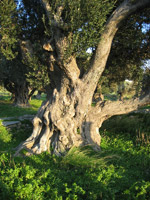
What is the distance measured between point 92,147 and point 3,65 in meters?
21.1

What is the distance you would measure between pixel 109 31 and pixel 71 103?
15.2 feet

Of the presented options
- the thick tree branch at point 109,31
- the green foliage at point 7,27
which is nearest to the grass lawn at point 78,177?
the thick tree branch at point 109,31

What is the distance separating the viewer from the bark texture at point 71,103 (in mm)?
8297

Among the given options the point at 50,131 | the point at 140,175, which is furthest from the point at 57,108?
the point at 140,175

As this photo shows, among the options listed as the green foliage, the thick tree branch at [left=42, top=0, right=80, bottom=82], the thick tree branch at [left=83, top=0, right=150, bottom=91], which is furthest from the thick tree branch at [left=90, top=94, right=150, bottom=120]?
the green foliage

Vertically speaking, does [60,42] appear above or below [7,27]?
below

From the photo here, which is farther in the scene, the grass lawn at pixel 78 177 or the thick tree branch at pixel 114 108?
the thick tree branch at pixel 114 108

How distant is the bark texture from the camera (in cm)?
830

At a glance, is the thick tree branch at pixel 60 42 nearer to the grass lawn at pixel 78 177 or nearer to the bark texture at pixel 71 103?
the bark texture at pixel 71 103

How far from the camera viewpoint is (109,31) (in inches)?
342

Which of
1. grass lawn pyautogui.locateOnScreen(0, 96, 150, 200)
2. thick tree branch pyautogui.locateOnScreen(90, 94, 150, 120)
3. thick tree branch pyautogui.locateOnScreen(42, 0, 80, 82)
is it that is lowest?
grass lawn pyautogui.locateOnScreen(0, 96, 150, 200)

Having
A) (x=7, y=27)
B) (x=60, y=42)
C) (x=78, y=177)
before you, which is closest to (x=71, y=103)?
(x=60, y=42)

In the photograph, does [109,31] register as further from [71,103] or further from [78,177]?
[78,177]

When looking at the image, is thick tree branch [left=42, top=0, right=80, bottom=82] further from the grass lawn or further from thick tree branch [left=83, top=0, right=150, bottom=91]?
the grass lawn
